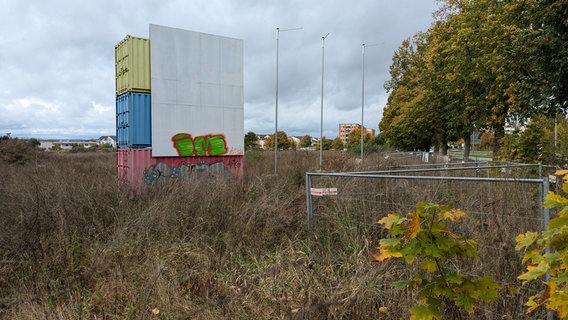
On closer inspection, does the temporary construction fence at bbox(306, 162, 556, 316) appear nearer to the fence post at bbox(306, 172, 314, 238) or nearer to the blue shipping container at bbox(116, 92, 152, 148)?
the fence post at bbox(306, 172, 314, 238)

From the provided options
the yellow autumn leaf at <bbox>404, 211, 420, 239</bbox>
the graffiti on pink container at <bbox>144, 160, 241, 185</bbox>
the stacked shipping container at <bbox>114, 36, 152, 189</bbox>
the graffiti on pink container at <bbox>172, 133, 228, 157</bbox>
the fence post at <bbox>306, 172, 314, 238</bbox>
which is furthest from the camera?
the graffiti on pink container at <bbox>172, 133, 228, 157</bbox>

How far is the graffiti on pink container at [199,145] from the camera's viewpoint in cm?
1152

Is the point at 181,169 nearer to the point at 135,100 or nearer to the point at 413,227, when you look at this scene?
the point at 135,100

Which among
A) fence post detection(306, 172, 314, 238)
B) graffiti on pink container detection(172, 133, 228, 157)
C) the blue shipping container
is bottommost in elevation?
fence post detection(306, 172, 314, 238)

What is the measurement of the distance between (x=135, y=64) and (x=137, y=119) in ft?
5.24

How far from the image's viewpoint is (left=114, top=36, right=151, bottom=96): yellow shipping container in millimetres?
10719

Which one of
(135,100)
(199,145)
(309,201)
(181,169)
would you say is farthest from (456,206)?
(135,100)

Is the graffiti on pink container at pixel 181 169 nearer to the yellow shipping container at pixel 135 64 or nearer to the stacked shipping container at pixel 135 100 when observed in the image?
the stacked shipping container at pixel 135 100

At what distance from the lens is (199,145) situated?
12.0m

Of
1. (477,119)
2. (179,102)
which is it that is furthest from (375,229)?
(477,119)

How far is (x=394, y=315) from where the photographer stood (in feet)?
10.4

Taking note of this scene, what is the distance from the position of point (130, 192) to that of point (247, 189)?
86.3 inches

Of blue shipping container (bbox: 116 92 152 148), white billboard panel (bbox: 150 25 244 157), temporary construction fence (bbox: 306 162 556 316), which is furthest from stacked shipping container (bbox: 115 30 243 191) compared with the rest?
temporary construction fence (bbox: 306 162 556 316)

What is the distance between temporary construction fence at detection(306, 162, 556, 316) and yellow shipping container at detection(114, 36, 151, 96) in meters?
7.23
